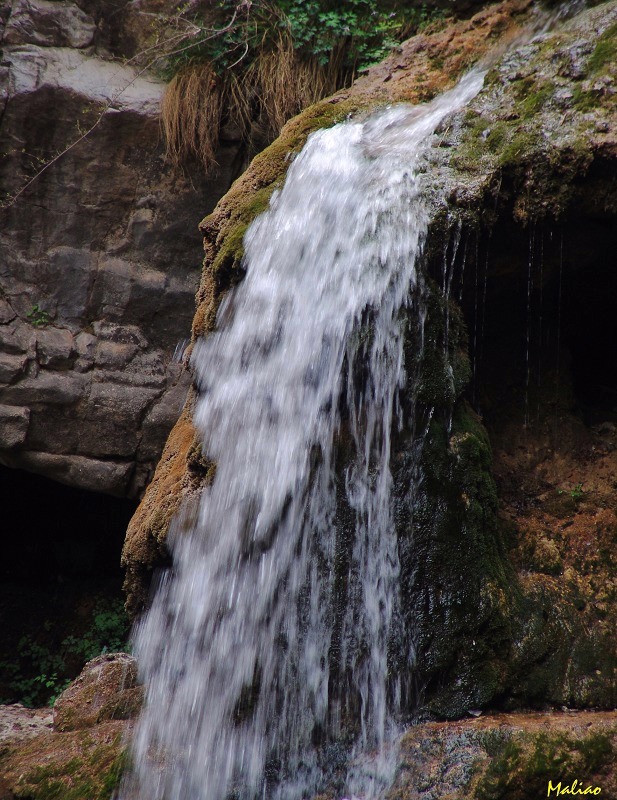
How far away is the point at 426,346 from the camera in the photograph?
2570mm

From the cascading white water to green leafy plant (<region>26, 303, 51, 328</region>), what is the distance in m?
2.67

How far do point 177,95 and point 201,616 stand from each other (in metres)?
4.07

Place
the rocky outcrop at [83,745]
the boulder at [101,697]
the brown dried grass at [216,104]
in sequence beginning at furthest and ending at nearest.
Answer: the brown dried grass at [216,104] < the boulder at [101,697] < the rocky outcrop at [83,745]

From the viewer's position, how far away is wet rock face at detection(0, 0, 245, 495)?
16.9ft

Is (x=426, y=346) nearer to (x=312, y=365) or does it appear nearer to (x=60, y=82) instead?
(x=312, y=365)

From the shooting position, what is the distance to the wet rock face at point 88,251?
514cm

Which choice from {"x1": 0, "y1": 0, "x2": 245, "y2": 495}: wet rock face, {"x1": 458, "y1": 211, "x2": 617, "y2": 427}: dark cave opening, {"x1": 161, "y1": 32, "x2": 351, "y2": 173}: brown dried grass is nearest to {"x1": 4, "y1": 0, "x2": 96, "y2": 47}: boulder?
{"x1": 0, "y1": 0, "x2": 245, "y2": 495}: wet rock face

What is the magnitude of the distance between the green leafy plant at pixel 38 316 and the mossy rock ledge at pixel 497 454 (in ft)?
7.94

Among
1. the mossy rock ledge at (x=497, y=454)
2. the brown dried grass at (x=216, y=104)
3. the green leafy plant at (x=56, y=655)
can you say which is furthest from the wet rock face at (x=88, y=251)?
the mossy rock ledge at (x=497, y=454)

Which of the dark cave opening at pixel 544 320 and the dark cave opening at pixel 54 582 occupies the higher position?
the dark cave opening at pixel 544 320
